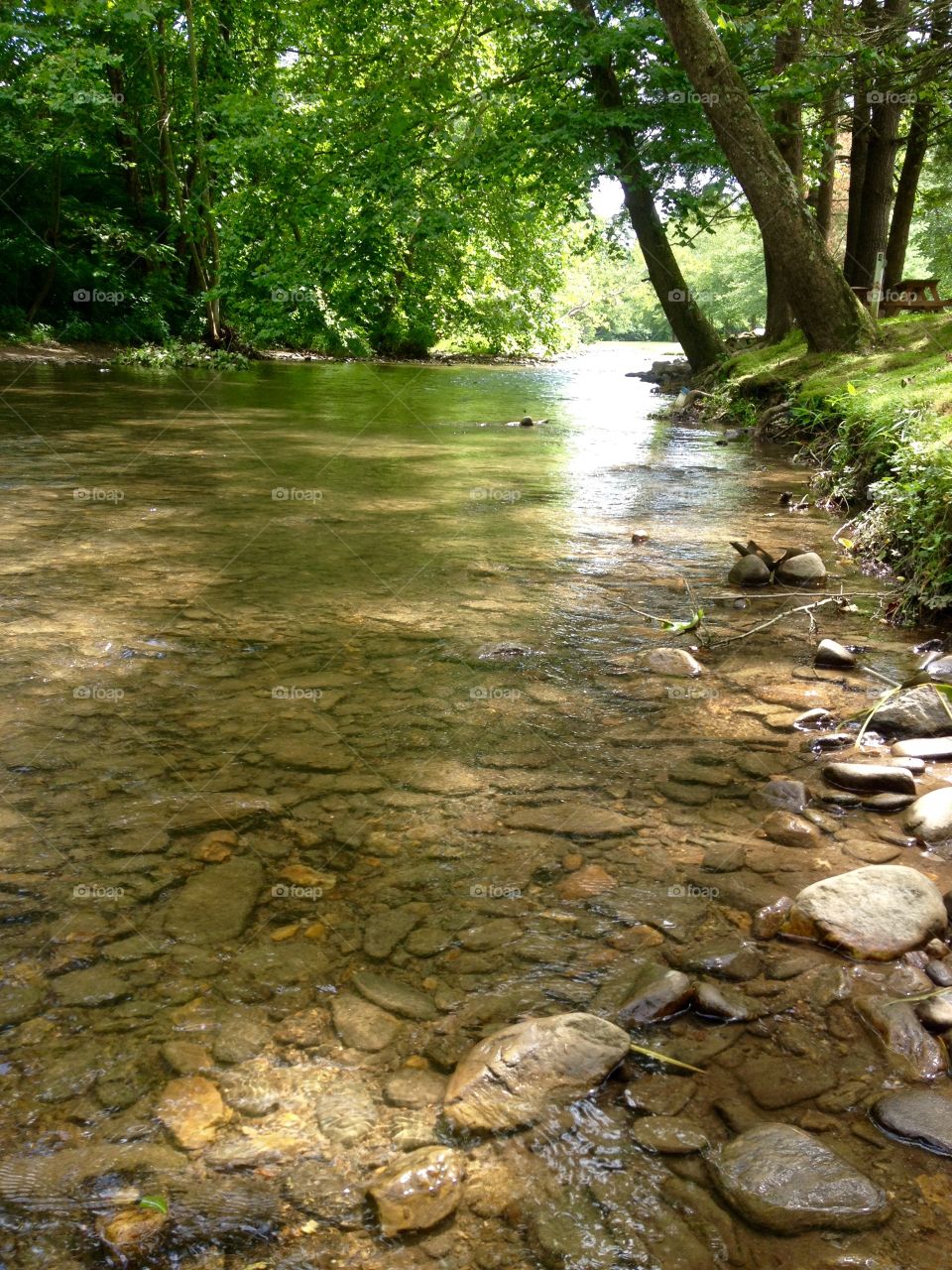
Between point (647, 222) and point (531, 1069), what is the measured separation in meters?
14.1

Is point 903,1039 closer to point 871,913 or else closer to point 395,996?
point 871,913

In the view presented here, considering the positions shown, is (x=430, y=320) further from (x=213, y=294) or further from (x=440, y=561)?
(x=440, y=561)

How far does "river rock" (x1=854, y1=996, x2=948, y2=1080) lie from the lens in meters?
1.93

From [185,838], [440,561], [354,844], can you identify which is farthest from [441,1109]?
[440,561]

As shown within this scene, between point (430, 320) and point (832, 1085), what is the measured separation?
96.0 feet

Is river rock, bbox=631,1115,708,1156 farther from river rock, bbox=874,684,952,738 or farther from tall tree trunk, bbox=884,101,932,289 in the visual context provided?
tall tree trunk, bbox=884,101,932,289

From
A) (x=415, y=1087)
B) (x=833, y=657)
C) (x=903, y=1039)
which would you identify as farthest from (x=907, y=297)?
(x=415, y=1087)

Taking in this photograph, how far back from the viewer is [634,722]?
3590mm

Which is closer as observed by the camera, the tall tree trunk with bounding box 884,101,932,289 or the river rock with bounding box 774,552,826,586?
the river rock with bounding box 774,552,826,586

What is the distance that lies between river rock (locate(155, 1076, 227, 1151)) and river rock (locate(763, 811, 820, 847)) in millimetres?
1747

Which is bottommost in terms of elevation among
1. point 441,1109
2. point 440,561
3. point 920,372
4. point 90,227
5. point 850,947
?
point 441,1109

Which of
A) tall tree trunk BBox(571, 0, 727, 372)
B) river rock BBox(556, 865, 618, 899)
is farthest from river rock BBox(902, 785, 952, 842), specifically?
tall tree trunk BBox(571, 0, 727, 372)

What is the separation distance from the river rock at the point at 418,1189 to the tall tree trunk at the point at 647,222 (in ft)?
42.5

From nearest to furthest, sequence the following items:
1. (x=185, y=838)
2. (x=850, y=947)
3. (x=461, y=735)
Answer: (x=850, y=947), (x=185, y=838), (x=461, y=735)
